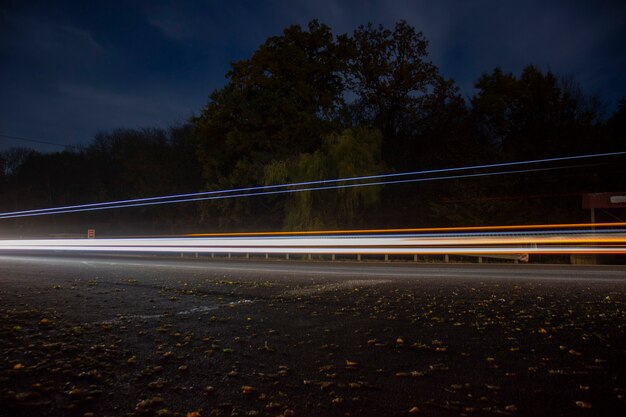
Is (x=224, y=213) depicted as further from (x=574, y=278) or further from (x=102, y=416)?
(x=102, y=416)

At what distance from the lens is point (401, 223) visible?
97.8 feet

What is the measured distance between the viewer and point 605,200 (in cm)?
2242

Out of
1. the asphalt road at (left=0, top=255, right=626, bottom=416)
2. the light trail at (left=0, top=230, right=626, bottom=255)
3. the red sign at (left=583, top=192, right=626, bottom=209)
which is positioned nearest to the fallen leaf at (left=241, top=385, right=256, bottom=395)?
the asphalt road at (left=0, top=255, right=626, bottom=416)

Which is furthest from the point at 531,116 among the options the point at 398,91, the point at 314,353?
the point at 314,353

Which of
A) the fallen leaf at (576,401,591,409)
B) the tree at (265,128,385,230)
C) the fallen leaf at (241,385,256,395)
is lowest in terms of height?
Result: the fallen leaf at (576,401,591,409)

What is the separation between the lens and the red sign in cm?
2198

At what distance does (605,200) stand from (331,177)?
14.7 metres

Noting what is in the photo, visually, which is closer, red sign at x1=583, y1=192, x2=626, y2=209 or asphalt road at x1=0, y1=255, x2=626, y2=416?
asphalt road at x1=0, y1=255, x2=626, y2=416

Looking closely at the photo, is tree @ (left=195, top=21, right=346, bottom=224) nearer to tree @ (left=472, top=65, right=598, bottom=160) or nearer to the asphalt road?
tree @ (left=472, top=65, right=598, bottom=160)

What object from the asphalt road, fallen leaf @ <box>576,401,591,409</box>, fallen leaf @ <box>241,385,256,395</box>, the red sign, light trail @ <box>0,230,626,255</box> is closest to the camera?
fallen leaf @ <box>576,401,591,409</box>

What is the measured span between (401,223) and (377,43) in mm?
15426

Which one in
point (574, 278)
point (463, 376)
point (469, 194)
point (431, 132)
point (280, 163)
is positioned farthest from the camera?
point (431, 132)

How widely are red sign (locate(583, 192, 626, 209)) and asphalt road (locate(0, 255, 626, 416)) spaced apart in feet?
44.8

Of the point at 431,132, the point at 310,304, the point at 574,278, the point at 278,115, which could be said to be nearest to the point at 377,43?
the point at 431,132
